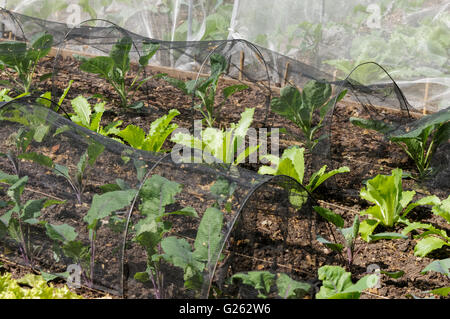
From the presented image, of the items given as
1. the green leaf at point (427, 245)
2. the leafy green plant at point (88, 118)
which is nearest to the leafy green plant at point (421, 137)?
the green leaf at point (427, 245)

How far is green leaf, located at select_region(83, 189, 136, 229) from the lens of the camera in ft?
8.43

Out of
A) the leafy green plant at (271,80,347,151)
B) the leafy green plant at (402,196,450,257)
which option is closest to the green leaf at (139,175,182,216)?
the leafy green plant at (402,196,450,257)

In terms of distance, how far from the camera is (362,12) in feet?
19.6

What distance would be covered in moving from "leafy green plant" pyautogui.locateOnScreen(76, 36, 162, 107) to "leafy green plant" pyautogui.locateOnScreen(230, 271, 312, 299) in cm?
292

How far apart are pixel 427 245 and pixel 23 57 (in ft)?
13.1

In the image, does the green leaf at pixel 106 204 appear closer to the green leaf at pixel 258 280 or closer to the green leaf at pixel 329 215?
the green leaf at pixel 258 280

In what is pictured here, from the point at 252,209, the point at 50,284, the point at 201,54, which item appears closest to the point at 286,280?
the point at 252,209

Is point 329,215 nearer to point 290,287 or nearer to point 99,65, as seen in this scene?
point 290,287

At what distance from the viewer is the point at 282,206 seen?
268 cm

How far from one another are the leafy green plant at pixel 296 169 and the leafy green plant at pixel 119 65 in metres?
1.79

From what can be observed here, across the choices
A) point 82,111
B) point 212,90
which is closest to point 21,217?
point 82,111

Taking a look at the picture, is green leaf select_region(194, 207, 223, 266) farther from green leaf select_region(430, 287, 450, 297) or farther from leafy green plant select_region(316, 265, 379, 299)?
green leaf select_region(430, 287, 450, 297)

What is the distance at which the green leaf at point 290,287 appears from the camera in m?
2.30

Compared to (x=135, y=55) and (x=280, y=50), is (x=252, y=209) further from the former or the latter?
(x=280, y=50)
